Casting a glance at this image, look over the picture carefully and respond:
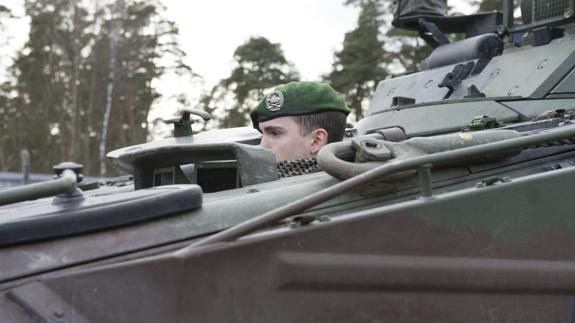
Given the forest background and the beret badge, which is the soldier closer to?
the beret badge

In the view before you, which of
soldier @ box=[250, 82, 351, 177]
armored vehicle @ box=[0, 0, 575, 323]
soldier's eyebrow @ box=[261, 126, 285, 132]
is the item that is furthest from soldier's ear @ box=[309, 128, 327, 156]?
armored vehicle @ box=[0, 0, 575, 323]

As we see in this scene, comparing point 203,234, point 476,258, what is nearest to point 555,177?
point 476,258

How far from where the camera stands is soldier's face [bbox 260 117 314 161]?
3537 mm

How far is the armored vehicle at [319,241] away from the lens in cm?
229

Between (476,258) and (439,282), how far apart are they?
0.51 feet

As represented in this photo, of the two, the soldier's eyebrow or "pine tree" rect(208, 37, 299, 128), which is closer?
the soldier's eyebrow

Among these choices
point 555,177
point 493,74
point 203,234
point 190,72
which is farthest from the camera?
point 190,72

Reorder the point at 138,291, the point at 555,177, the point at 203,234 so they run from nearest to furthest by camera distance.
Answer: the point at 138,291, the point at 203,234, the point at 555,177

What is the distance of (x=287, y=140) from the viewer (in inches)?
139

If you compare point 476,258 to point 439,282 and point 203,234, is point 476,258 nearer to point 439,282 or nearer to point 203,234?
point 439,282

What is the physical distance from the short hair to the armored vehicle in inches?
20.3

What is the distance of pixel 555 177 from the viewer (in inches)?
108

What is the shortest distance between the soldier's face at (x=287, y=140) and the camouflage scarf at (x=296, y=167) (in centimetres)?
20

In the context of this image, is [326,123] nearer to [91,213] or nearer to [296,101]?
[296,101]
